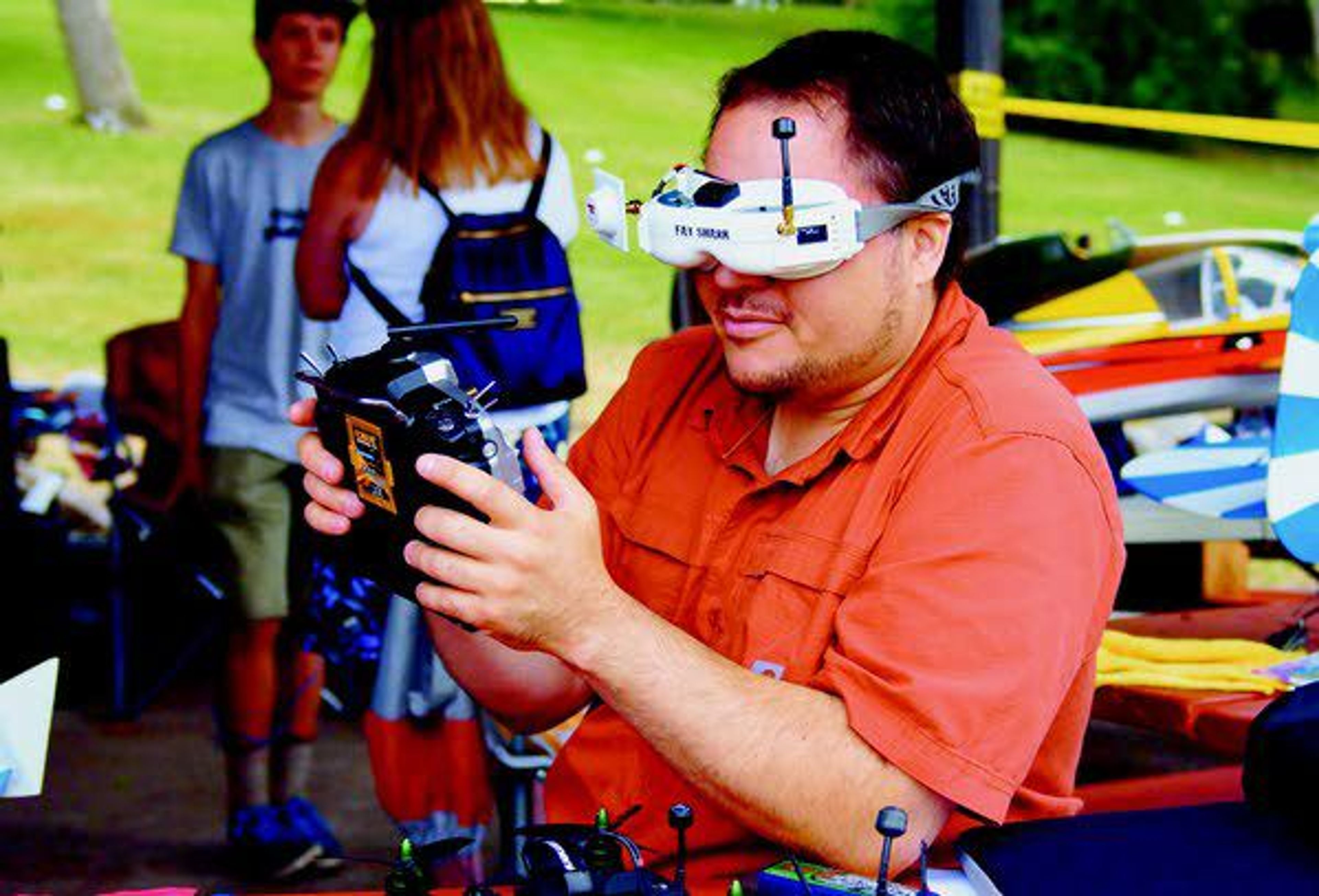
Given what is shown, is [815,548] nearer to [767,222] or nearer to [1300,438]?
[767,222]

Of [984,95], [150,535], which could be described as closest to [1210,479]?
[984,95]

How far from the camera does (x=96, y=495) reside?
5988mm

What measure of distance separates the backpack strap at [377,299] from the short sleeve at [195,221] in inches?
28.8

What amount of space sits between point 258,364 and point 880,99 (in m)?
2.45

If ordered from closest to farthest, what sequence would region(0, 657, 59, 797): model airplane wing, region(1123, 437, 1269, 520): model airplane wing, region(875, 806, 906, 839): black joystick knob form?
region(875, 806, 906, 839): black joystick knob
region(0, 657, 59, 797): model airplane wing
region(1123, 437, 1269, 520): model airplane wing

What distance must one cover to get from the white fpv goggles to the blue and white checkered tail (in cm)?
89

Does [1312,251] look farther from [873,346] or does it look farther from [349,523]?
[349,523]

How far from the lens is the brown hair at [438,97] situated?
3.46 m

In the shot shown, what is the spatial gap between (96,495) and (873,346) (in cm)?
458

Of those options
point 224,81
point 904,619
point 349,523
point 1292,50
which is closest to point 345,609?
point 349,523

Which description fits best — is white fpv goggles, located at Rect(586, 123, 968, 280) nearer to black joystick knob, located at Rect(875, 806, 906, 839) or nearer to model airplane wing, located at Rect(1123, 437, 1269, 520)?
black joystick knob, located at Rect(875, 806, 906, 839)

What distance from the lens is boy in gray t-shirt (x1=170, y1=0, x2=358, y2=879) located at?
402 centimetres

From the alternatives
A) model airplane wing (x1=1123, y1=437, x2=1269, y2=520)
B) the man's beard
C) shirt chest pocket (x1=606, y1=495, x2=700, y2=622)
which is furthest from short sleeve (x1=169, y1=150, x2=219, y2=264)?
the man's beard

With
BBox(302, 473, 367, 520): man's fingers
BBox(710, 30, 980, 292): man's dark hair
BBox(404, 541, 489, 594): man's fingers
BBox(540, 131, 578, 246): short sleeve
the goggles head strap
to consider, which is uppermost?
BBox(710, 30, 980, 292): man's dark hair
